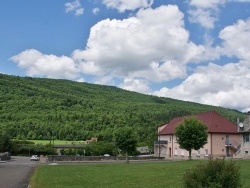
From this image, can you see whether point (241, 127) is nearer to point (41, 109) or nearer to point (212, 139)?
point (212, 139)

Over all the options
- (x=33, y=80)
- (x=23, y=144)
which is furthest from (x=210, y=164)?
(x=33, y=80)

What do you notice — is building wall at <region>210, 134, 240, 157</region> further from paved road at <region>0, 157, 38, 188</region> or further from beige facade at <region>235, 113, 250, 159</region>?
paved road at <region>0, 157, 38, 188</region>

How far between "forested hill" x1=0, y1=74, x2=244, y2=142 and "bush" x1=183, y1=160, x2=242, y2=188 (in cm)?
10720

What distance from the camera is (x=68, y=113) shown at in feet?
497

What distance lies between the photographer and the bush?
11125 mm

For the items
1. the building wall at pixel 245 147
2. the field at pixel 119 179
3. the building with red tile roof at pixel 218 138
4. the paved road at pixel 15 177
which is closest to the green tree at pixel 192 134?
the building wall at pixel 245 147

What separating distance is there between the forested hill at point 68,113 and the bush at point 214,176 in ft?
352

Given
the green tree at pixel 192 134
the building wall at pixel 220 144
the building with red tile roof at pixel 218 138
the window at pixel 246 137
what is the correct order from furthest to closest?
the building wall at pixel 220 144
the building with red tile roof at pixel 218 138
the window at pixel 246 137
the green tree at pixel 192 134

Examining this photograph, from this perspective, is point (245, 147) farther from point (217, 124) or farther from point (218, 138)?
point (217, 124)

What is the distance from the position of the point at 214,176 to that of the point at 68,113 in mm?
142156

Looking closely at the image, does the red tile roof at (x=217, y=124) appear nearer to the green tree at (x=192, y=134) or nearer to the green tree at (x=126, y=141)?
the green tree at (x=126, y=141)

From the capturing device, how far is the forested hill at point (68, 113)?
135250 millimetres

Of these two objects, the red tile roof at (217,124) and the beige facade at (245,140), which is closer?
the beige facade at (245,140)

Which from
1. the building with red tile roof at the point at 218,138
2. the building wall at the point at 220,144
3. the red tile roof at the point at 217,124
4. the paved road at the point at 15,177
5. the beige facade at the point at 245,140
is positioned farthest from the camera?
the red tile roof at the point at 217,124
